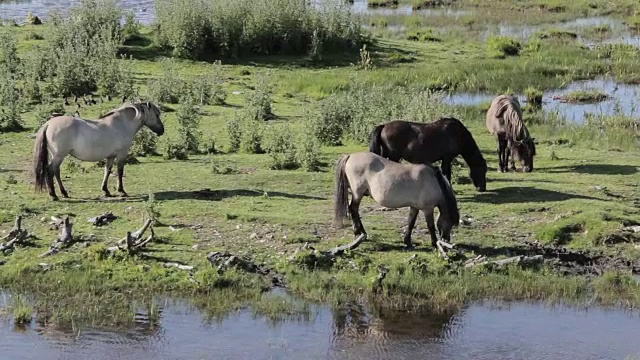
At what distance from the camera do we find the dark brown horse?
14492 mm

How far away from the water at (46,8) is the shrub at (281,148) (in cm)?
1928

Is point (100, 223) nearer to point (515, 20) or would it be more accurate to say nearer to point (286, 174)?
point (286, 174)

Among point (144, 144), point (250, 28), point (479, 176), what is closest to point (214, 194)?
point (144, 144)

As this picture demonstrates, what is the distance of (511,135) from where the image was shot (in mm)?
17328

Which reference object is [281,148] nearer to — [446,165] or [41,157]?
[446,165]

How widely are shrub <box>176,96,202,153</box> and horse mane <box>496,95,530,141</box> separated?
5.78 meters

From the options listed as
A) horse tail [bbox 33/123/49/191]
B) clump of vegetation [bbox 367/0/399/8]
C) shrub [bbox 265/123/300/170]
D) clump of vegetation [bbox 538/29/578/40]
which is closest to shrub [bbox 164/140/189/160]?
shrub [bbox 265/123/300/170]

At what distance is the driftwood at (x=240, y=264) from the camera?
11.6m

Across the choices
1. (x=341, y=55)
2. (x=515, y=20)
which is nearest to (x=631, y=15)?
(x=515, y=20)

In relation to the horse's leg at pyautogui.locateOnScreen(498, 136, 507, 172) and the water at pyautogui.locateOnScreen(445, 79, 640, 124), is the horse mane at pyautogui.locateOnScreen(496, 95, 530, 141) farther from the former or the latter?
the water at pyautogui.locateOnScreen(445, 79, 640, 124)

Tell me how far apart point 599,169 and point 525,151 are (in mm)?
1426

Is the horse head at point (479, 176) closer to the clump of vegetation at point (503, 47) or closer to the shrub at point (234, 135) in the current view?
the shrub at point (234, 135)

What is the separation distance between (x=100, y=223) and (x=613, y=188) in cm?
843

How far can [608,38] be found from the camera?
124ft
